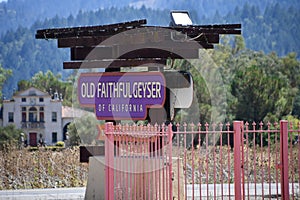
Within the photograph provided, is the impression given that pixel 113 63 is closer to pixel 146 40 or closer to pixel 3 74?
pixel 146 40

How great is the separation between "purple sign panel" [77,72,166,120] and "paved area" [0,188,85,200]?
132 inches

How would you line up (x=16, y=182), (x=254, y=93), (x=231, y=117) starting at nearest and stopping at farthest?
(x=16, y=182), (x=254, y=93), (x=231, y=117)

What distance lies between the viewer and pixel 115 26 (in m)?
12.9

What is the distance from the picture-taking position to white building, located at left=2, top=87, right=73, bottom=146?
90.0 metres

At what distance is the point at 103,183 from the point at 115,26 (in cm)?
271

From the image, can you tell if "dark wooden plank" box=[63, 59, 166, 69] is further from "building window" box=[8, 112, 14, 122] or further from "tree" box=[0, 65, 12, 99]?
"tree" box=[0, 65, 12, 99]

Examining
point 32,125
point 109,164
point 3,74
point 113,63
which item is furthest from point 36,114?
point 109,164

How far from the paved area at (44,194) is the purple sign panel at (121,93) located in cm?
335

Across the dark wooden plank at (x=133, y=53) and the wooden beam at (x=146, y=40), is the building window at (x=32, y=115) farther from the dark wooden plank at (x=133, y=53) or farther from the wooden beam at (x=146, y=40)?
the wooden beam at (x=146, y=40)

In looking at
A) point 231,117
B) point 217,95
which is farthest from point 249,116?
point 217,95

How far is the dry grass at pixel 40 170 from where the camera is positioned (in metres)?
18.9

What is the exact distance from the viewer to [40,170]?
19578mm

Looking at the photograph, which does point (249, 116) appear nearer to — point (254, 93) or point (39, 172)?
point (254, 93)

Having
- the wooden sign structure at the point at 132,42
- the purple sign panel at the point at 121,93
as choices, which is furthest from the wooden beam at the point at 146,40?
the purple sign panel at the point at 121,93
